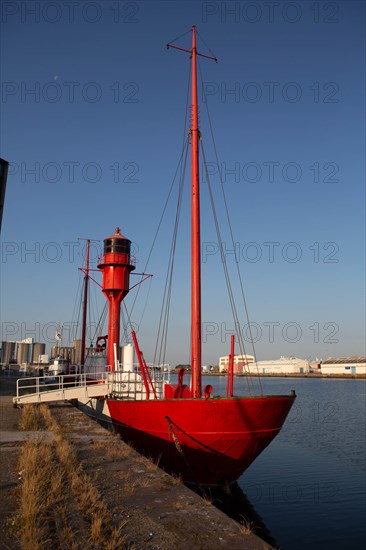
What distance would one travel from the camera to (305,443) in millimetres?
24750

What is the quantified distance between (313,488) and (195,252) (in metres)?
10.1

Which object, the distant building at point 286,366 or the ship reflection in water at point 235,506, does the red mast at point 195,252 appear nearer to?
the ship reflection in water at point 235,506

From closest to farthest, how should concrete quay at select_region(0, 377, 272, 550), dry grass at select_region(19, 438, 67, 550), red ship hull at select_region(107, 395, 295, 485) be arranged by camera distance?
1. dry grass at select_region(19, 438, 67, 550)
2. concrete quay at select_region(0, 377, 272, 550)
3. red ship hull at select_region(107, 395, 295, 485)

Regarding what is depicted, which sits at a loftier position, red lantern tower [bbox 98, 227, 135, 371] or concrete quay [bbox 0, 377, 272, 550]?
red lantern tower [bbox 98, 227, 135, 371]

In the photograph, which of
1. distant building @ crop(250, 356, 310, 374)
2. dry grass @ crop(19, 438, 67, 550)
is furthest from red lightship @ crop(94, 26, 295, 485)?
distant building @ crop(250, 356, 310, 374)

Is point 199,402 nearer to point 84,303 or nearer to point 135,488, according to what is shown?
point 135,488

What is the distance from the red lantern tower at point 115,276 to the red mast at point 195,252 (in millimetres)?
9342

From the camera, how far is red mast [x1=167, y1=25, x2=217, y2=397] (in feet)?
44.7

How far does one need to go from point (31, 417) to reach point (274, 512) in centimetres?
873

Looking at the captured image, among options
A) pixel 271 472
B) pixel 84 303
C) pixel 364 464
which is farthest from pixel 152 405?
pixel 84 303

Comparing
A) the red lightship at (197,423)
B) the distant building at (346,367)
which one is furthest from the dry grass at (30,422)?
the distant building at (346,367)

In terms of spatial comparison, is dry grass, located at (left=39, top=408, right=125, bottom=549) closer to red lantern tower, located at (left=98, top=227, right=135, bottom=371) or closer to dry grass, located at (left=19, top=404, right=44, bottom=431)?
dry grass, located at (left=19, top=404, right=44, bottom=431)

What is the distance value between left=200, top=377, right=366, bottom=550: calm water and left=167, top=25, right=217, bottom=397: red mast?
15.7ft

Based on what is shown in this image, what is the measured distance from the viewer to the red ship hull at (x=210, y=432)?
38.6ft
